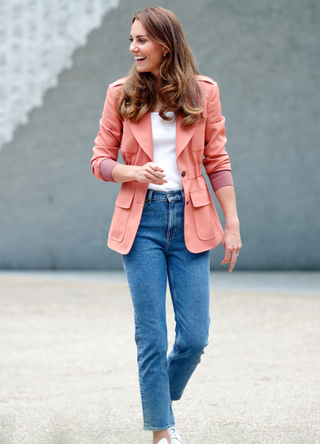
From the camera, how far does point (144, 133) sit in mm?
2223

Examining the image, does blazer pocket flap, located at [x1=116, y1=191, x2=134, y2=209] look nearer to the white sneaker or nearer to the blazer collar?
the blazer collar

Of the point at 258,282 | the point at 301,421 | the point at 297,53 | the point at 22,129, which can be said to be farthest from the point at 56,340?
the point at 297,53

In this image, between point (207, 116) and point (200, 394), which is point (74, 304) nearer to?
point (200, 394)

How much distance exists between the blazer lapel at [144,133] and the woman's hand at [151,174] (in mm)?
125

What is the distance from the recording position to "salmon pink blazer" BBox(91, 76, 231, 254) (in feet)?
7.34

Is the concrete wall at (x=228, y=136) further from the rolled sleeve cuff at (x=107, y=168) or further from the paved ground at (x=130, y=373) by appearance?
the rolled sleeve cuff at (x=107, y=168)

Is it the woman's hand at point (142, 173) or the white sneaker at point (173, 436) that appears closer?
the woman's hand at point (142, 173)

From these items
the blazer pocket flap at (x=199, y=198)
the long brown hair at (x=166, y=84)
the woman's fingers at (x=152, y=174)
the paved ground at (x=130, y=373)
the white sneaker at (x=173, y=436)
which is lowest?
the paved ground at (x=130, y=373)

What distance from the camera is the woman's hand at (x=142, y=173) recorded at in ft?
6.81

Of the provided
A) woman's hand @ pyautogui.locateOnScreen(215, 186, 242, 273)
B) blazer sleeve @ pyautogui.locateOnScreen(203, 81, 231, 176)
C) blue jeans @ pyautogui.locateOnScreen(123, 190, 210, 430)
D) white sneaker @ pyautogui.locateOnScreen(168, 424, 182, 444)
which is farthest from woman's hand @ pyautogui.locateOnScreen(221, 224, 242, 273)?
white sneaker @ pyautogui.locateOnScreen(168, 424, 182, 444)

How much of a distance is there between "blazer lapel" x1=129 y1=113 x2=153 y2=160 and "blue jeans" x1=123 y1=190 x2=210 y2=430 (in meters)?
0.16

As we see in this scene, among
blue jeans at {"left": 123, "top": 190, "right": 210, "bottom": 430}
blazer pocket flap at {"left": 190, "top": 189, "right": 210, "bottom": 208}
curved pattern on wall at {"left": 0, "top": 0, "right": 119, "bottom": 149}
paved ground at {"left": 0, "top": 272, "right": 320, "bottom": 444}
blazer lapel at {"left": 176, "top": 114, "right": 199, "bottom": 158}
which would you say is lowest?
paved ground at {"left": 0, "top": 272, "right": 320, "bottom": 444}

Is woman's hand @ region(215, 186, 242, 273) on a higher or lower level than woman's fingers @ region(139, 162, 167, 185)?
lower

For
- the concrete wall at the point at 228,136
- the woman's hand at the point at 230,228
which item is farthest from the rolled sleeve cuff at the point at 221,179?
the concrete wall at the point at 228,136
